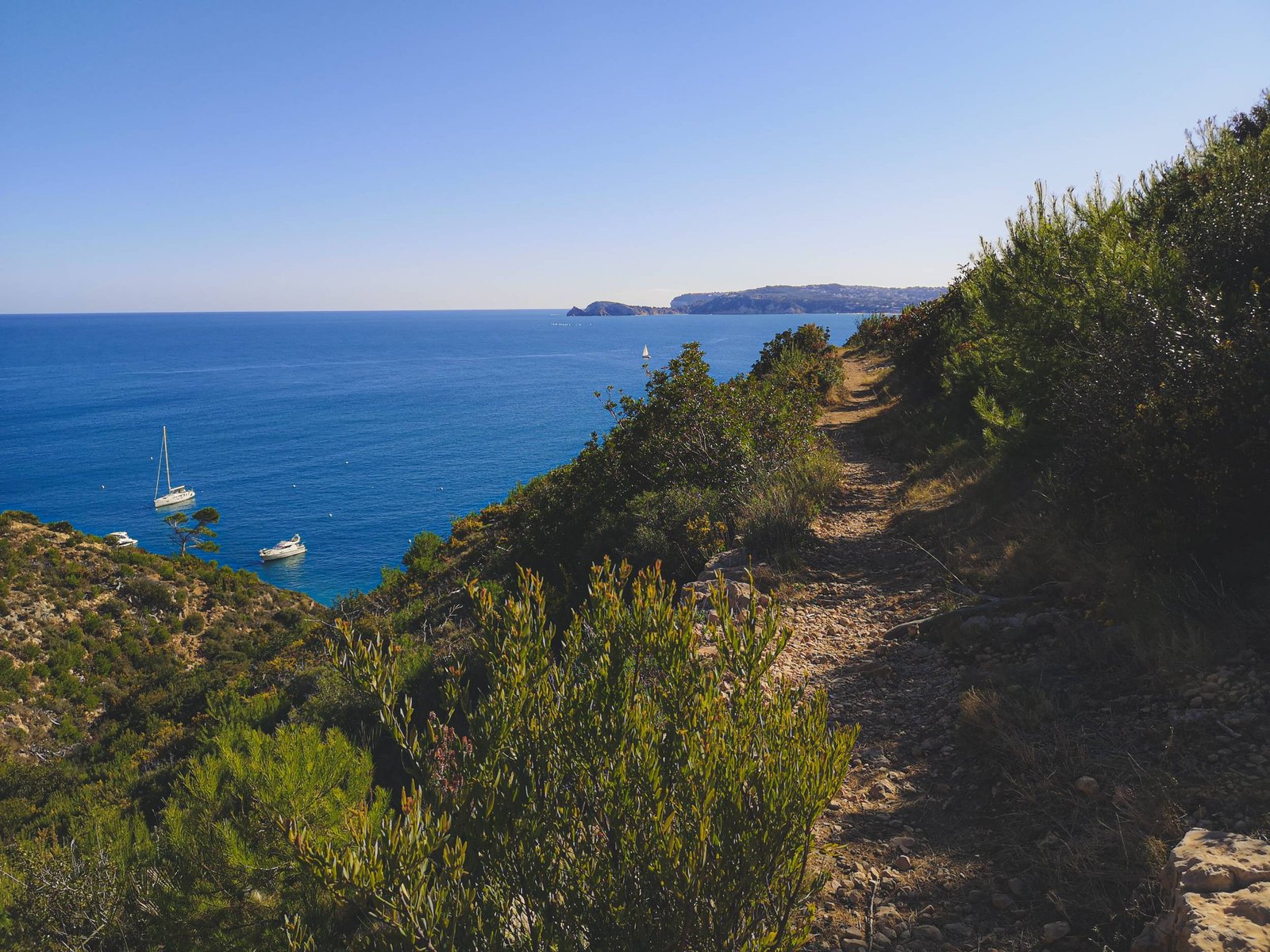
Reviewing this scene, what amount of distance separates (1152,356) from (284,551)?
43.9 meters

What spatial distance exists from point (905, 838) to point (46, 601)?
33.4m

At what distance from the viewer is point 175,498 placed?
166 feet

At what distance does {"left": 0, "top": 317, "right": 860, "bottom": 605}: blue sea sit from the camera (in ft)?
150

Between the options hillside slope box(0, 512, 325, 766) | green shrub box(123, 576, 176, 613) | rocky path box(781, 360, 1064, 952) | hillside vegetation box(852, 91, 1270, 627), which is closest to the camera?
rocky path box(781, 360, 1064, 952)

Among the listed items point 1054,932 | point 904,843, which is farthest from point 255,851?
point 1054,932

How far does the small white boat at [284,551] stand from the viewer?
40.6m

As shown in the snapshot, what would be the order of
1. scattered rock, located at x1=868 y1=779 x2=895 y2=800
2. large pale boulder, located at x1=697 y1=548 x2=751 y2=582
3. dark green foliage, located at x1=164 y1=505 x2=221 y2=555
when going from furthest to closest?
dark green foliage, located at x1=164 y1=505 x2=221 y2=555
large pale boulder, located at x1=697 y1=548 x2=751 y2=582
scattered rock, located at x1=868 y1=779 x2=895 y2=800

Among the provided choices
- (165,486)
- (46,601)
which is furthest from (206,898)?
(165,486)

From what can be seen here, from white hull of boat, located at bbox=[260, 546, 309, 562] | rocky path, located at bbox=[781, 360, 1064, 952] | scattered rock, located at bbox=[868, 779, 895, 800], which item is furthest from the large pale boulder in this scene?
white hull of boat, located at bbox=[260, 546, 309, 562]

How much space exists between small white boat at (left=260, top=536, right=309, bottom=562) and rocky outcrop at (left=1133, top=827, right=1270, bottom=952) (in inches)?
1767

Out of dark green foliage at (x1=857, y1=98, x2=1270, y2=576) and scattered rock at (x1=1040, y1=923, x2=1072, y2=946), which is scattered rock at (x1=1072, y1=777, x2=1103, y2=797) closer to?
scattered rock at (x1=1040, y1=923, x2=1072, y2=946)

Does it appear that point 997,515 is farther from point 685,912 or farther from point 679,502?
point 685,912

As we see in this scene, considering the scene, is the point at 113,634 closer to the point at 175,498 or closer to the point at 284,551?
the point at 284,551

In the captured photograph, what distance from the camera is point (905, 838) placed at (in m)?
4.01
